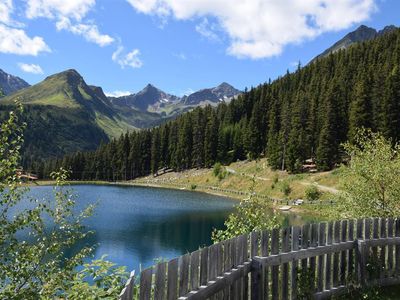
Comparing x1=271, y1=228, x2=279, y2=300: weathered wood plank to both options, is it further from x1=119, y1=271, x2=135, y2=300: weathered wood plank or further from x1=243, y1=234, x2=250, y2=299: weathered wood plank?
x1=119, y1=271, x2=135, y2=300: weathered wood plank

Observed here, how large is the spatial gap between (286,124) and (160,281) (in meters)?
113

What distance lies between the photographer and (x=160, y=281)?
6512 millimetres

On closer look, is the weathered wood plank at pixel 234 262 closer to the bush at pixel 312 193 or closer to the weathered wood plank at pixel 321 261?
the weathered wood plank at pixel 321 261

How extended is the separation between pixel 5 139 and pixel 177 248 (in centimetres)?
3967

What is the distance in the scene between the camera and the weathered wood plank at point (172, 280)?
22.1 ft

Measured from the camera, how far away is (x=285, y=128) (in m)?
116

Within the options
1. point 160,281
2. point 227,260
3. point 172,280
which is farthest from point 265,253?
point 160,281

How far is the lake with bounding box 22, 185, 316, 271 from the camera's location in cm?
4356

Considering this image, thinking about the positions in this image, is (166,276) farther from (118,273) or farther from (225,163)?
(225,163)

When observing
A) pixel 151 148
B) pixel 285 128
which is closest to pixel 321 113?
pixel 285 128

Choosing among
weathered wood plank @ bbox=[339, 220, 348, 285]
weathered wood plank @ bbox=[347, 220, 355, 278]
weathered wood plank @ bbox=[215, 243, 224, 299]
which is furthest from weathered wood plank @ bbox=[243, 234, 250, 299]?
weathered wood plank @ bbox=[347, 220, 355, 278]

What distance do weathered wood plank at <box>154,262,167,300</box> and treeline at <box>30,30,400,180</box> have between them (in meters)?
90.4

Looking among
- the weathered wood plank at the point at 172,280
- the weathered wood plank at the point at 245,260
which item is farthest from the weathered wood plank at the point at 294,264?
the weathered wood plank at the point at 172,280

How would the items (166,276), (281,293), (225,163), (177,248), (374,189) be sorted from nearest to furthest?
(166,276) → (281,293) → (374,189) → (177,248) → (225,163)
